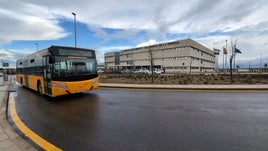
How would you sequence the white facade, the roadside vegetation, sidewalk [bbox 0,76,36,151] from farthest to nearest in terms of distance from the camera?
1. the white facade
2. the roadside vegetation
3. sidewalk [bbox 0,76,36,151]

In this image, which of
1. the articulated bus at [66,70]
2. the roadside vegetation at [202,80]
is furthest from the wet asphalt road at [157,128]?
the roadside vegetation at [202,80]

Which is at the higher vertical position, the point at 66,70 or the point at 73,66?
the point at 73,66

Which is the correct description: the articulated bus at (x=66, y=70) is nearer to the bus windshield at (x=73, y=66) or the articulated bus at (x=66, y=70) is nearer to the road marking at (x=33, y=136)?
the bus windshield at (x=73, y=66)

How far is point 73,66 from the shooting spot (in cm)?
1033

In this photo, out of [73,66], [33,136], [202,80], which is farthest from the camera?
[202,80]

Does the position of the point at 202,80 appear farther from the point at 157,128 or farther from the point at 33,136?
the point at 33,136

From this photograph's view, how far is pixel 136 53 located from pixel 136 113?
283ft

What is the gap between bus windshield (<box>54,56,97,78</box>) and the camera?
9.78m

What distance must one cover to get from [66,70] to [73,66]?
0.50 m

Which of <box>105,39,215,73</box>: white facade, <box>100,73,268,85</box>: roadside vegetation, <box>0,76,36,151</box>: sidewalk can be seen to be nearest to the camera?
<box>0,76,36,151</box>: sidewalk

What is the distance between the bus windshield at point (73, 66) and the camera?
9.78 meters

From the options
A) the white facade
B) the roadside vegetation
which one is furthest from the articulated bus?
the white facade

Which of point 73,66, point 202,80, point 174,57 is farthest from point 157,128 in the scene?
point 174,57

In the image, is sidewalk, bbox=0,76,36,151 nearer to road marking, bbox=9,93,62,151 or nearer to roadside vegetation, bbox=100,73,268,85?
road marking, bbox=9,93,62,151
